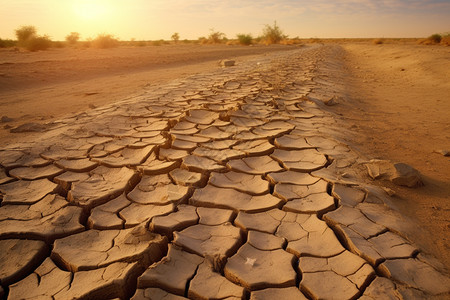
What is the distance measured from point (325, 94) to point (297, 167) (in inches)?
107

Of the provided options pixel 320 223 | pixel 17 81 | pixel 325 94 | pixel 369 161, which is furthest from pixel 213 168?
pixel 17 81

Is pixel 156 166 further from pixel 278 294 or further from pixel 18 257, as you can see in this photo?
pixel 278 294

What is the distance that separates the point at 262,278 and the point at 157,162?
1.20 m

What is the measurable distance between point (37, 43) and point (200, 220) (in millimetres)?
14094

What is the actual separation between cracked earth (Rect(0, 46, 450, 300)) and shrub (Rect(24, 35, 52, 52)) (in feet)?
39.6

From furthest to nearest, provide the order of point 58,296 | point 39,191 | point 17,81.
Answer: point 17,81 → point 39,191 → point 58,296

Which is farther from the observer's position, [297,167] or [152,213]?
[297,167]

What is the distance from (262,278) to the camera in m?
1.13

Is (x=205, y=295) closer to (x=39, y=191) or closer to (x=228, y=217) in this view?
(x=228, y=217)

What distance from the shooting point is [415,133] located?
284cm

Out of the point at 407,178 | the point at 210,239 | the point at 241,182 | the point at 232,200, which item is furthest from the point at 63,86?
the point at 407,178

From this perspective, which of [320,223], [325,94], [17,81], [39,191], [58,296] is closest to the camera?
[58,296]

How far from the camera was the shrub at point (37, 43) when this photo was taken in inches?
478

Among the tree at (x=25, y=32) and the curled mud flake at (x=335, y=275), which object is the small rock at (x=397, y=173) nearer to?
the curled mud flake at (x=335, y=275)
